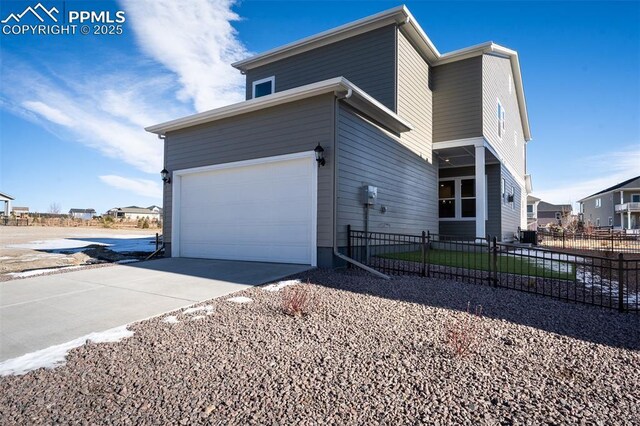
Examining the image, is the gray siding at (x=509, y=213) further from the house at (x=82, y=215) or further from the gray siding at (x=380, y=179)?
the house at (x=82, y=215)

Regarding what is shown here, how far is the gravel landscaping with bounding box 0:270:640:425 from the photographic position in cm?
216

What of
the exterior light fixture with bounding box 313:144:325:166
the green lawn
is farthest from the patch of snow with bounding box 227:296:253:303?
the green lawn

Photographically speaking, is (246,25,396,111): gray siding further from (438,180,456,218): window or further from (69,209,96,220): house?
(69,209,96,220): house

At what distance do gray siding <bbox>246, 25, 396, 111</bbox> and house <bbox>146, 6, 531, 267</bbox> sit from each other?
1.5 inches

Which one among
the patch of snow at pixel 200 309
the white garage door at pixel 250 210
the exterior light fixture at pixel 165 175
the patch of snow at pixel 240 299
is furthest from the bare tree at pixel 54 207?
the patch of snow at pixel 200 309

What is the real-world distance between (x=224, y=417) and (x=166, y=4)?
32.8 ft

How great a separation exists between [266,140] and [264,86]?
18.4 ft

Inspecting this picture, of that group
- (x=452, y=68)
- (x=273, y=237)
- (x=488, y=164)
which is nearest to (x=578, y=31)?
(x=452, y=68)

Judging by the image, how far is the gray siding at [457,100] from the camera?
11047 mm

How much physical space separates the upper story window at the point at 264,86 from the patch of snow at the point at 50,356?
10721mm

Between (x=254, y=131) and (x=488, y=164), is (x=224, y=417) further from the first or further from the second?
(x=488, y=164)

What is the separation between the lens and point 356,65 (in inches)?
419

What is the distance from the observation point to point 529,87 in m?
18.9

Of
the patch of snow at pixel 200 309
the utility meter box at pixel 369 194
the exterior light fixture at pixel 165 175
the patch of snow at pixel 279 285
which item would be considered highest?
the exterior light fixture at pixel 165 175
